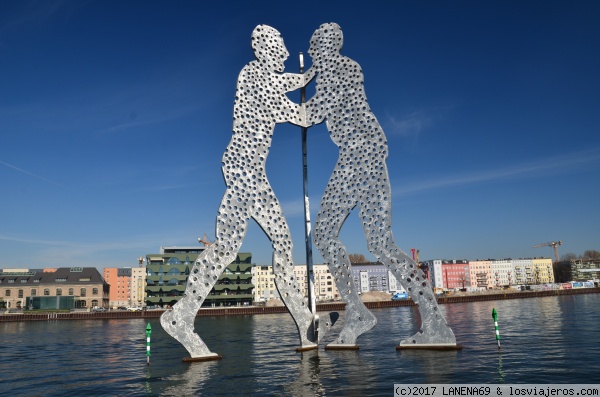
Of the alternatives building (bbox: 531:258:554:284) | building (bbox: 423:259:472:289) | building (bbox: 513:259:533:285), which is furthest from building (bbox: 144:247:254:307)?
building (bbox: 531:258:554:284)

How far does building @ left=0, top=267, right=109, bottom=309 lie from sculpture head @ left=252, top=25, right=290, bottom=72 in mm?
71827

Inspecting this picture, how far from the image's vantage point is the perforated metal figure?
16375mm

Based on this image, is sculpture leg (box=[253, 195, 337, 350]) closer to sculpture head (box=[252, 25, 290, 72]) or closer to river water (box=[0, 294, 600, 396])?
river water (box=[0, 294, 600, 396])

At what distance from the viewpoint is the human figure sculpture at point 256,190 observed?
16.0m

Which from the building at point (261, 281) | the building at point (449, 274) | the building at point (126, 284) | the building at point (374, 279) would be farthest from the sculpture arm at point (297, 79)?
the building at point (449, 274)

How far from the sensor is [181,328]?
1547 cm

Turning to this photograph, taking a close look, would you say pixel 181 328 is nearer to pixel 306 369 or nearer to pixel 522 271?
pixel 306 369

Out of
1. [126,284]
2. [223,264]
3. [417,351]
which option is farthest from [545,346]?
[126,284]

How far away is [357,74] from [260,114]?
3.75 meters

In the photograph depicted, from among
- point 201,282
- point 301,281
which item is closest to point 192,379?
point 201,282

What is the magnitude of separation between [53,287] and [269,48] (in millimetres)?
74434

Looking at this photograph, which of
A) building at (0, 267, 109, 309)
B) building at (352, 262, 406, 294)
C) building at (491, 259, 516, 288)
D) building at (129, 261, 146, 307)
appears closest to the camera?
building at (0, 267, 109, 309)

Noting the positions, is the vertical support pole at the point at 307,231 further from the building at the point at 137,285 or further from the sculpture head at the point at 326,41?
the building at the point at 137,285

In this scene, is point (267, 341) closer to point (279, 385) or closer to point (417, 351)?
point (417, 351)
